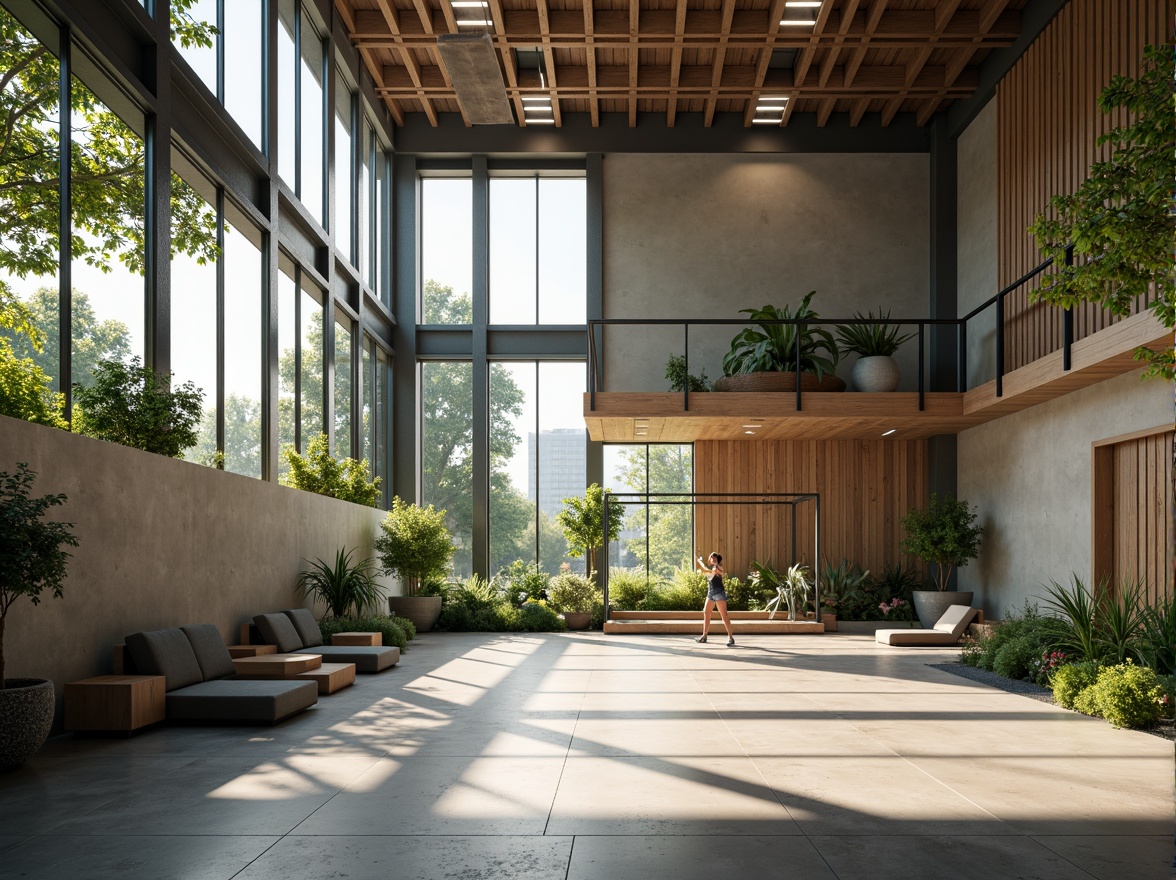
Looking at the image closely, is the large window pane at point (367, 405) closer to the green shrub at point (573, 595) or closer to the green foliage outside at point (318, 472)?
the green foliage outside at point (318, 472)

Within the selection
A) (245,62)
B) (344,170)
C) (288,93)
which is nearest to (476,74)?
(245,62)

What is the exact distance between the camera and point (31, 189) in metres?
7.48

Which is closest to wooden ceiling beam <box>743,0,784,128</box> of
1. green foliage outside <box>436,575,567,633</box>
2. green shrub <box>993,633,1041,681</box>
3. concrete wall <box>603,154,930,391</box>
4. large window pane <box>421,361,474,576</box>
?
concrete wall <box>603,154,930,391</box>

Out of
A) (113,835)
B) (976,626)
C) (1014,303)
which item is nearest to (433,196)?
(1014,303)

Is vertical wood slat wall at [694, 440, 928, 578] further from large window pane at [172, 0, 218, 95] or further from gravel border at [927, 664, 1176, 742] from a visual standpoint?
large window pane at [172, 0, 218, 95]

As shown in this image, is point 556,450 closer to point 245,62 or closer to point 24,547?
point 245,62

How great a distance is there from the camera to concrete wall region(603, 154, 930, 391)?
18859mm

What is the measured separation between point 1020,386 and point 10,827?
11.5 metres

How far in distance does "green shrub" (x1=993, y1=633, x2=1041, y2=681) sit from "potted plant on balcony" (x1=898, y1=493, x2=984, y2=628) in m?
5.40

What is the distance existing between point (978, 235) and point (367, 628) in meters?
11.9

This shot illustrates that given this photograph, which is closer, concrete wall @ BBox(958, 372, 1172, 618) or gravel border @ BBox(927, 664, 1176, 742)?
gravel border @ BBox(927, 664, 1176, 742)

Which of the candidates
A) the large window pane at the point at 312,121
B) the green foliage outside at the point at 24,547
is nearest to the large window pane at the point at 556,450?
the large window pane at the point at 312,121

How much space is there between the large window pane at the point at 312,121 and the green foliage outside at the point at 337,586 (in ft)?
17.2

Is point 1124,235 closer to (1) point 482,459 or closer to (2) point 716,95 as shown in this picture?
(2) point 716,95
